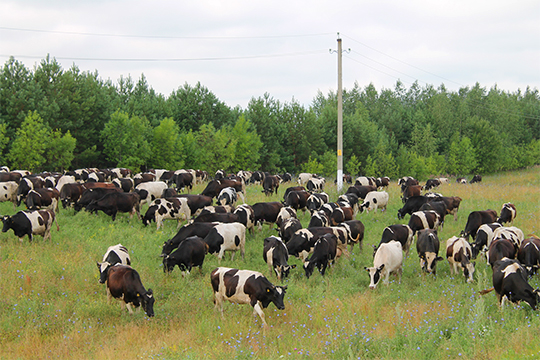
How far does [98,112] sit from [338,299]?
45.5 metres

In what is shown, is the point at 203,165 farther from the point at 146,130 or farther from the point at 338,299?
the point at 338,299

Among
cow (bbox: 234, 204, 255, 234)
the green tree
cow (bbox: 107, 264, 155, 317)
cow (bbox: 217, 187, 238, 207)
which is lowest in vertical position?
cow (bbox: 107, 264, 155, 317)

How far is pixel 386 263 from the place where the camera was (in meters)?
12.9

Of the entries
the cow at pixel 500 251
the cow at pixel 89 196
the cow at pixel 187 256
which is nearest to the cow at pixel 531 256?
the cow at pixel 500 251

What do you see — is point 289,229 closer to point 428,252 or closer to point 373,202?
point 428,252

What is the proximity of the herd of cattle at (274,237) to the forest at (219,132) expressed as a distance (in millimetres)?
20639

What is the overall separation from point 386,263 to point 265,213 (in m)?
7.38

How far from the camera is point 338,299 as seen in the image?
11.2m

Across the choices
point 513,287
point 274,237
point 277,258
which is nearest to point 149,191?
point 274,237

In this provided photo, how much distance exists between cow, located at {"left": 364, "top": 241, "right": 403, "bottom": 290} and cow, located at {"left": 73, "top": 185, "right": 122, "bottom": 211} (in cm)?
1391

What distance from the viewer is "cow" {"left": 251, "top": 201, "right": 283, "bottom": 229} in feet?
62.5

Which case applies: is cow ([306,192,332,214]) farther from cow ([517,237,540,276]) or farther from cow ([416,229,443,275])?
cow ([517,237,540,276])

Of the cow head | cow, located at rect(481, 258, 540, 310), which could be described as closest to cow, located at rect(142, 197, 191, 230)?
the cow head

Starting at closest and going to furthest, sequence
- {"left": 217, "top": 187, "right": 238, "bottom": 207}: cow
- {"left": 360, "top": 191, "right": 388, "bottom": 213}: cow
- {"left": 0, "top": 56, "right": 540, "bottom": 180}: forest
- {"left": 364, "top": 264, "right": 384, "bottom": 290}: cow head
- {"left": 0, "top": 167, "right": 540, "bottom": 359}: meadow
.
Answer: {"left": 0, "top": 167, "right": 540, "bottom": 359}: meadow < {"left": 364, "top": 264, "right": 384, "bottom": 290}: cow head < {"left": 217, "top": 187, "right": 238, "bottom": 207}: cow < {"left": 360, "top": 191, "right": 388, "bottom": 213}: cow < {"left": 0, "top": 56, "right": 540, "bottom": 180}: forest
